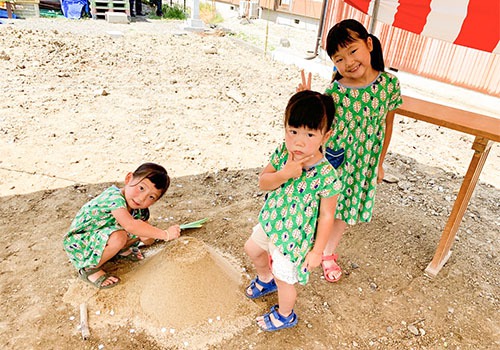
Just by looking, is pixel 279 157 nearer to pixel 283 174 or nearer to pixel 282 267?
pixel 283 174

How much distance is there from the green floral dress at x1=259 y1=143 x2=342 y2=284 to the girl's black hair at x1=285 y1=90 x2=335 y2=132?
200mm

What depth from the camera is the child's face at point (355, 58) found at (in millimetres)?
2029

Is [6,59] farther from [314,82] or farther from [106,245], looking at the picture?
[106,245]

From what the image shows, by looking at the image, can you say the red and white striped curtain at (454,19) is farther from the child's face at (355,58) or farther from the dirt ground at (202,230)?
the dirt ground at (202,230)

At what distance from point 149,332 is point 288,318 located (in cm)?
77

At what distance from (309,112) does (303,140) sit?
0.12 meters

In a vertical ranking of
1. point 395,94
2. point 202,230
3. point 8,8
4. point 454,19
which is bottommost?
point 202,230

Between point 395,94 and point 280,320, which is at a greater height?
point 395,94

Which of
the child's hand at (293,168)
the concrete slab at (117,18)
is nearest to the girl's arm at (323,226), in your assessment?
the child's hand at (293,168)

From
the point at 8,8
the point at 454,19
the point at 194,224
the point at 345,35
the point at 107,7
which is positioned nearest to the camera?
the point at 345,35

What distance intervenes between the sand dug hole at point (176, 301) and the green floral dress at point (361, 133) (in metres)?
0.90

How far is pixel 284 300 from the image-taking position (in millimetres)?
2066

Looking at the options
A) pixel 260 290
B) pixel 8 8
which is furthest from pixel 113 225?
pixel 8 8

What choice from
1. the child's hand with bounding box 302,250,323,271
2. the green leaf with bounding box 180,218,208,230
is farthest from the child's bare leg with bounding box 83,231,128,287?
the child's hand with bounding box 302,250,323,271
